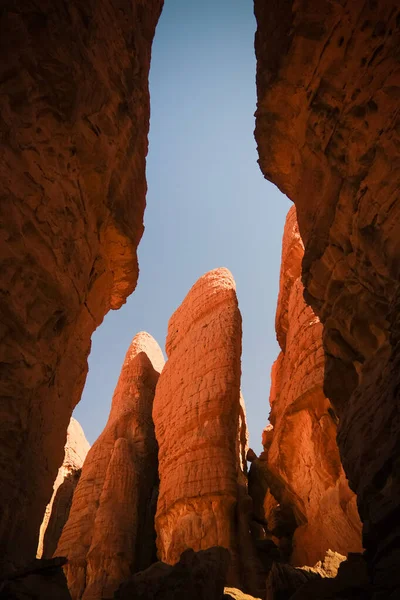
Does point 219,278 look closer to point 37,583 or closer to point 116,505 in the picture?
point 116,505

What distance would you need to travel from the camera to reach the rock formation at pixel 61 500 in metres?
18.8

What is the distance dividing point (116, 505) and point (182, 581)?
10.0 m

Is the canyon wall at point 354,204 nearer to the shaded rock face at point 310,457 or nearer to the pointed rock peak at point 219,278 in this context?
the shaded rock face at point 310,457

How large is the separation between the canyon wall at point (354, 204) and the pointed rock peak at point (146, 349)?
1581 cm

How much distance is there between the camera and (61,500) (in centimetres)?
2031

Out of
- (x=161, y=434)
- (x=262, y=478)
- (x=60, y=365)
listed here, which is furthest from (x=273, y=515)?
(x=60, y=365)

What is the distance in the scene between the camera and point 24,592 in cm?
343

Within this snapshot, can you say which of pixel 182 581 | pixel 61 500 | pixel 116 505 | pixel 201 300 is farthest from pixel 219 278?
pixel 61 500

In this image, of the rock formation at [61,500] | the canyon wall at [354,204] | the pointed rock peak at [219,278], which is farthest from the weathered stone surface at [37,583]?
the rock formation at [61,500]

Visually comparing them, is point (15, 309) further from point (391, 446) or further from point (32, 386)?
point (391, 446)

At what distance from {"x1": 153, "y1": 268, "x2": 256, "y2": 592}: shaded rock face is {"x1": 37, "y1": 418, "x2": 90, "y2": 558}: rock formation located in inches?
242

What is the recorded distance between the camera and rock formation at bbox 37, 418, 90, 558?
18.8m

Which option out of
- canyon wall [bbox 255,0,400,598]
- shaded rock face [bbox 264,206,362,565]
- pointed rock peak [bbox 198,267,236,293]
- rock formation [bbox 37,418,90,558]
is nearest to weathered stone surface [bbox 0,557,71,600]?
canyon wall [bbox 255,0,400,598]

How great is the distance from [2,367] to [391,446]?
3.28 metres
